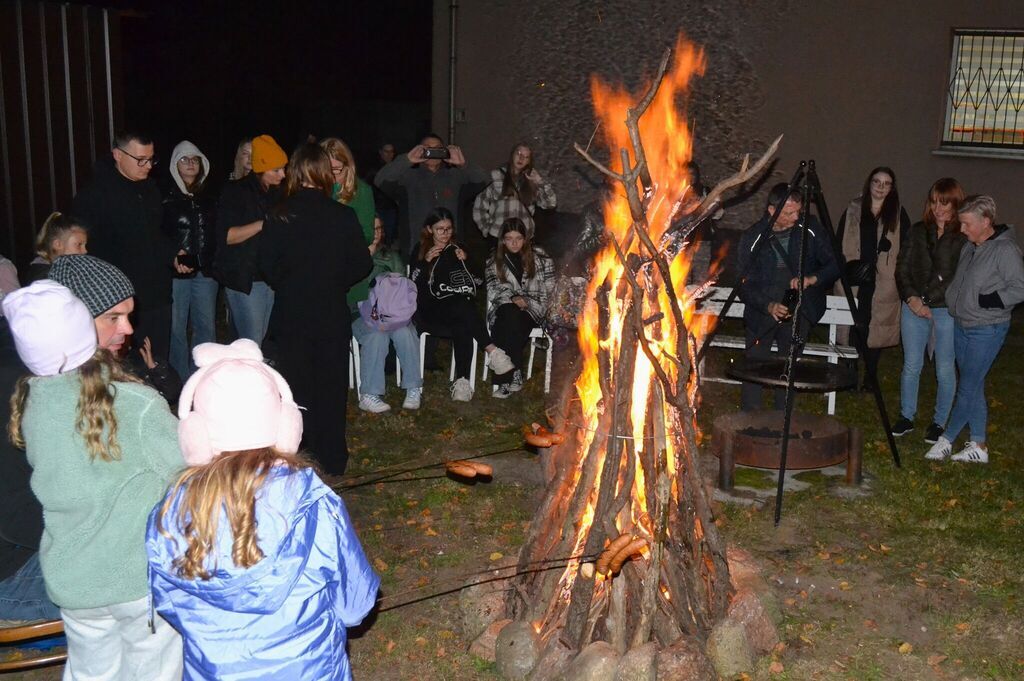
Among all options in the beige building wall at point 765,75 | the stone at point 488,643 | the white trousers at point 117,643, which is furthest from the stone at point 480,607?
the beige building wall at point 765,75

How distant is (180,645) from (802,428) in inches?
163

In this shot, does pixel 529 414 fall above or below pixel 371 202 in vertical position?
below

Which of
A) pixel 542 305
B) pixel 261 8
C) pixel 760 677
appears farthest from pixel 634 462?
A: pixel 261 8

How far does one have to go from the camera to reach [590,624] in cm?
424

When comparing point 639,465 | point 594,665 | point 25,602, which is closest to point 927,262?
point 639,465

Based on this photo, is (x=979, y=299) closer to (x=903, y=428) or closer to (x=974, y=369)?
(x=974, y=369)

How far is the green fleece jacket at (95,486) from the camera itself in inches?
118

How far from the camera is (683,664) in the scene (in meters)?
4.09

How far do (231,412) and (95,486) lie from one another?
71 cm

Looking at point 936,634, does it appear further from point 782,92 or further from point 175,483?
point 782,92

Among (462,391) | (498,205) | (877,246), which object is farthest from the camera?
(498,205)

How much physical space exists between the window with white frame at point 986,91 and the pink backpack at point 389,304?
812cm

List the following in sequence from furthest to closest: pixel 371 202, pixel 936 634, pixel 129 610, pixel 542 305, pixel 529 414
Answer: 1. pixel 542 305
2. pixel 529 414
3. pixel 371 202
4. pixel 936 634
5. pixel 129 610

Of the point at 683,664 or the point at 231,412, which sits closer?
the point at 231,412
